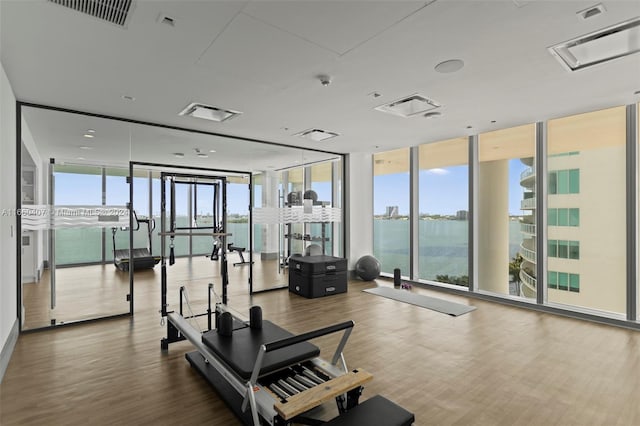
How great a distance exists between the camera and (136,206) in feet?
15.9

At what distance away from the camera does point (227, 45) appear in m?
2.61

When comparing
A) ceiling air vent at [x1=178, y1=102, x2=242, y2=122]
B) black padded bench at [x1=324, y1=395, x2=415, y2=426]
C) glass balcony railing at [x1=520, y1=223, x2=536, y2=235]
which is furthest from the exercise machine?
glass balcony railing at [x1=520, y1=223, x2=536, y2=235]

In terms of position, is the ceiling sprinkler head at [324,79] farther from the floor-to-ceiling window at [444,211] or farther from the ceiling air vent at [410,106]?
the floor-to-ceiling window at [444,211]

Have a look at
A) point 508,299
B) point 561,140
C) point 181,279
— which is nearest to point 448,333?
point 508,299

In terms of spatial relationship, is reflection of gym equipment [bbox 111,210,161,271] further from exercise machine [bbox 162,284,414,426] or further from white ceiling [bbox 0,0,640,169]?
exercise machine [bbox 162,284,414,426]

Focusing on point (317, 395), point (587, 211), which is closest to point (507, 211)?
point (587, 211)

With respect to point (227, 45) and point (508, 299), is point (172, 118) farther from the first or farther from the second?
point (508, 299)

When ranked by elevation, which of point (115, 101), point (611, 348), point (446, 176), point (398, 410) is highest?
point (115, 101)

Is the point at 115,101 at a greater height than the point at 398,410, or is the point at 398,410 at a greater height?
the point at 115,101

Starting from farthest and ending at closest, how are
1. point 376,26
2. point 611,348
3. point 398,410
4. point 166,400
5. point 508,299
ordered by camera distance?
1. point 508,299
2. point 611,348
3. point 166,400
4. point 376,26
5. point 398,410

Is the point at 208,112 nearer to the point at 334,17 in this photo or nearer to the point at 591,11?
the point at 334,17

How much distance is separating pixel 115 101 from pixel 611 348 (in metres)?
6.15

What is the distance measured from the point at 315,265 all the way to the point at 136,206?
115 inches

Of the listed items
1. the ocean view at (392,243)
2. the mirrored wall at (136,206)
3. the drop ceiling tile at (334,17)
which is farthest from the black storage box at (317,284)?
the drop ceiling tile at (334,17)
